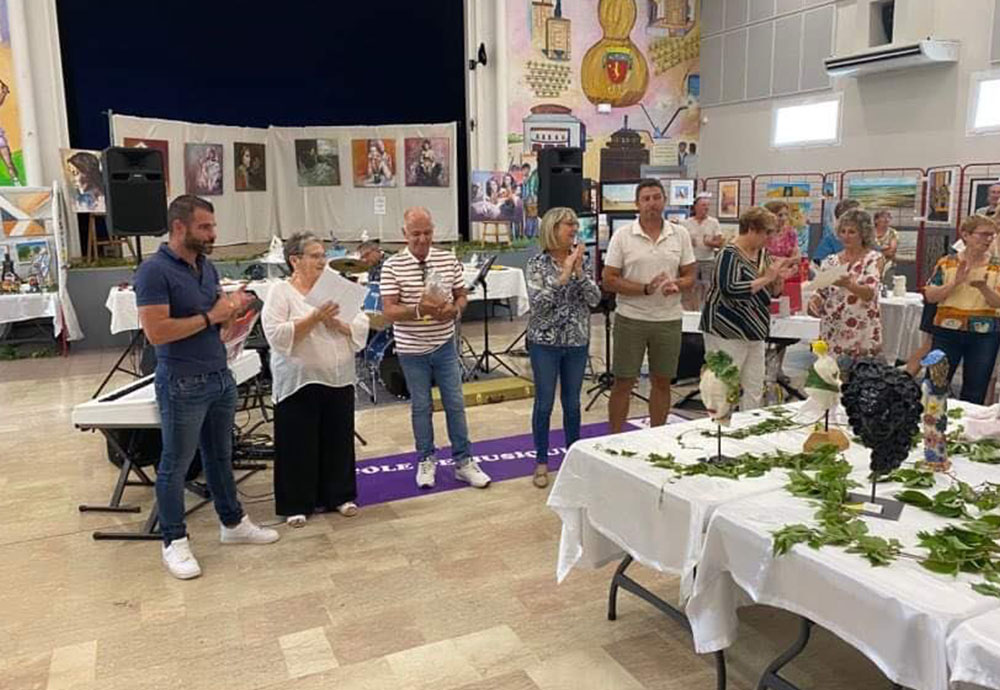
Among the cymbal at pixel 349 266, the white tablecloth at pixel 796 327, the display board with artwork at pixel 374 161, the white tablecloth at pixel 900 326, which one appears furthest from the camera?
the display board with artwork at pixel 374 161

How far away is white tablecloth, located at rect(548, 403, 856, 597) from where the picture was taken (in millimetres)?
2229

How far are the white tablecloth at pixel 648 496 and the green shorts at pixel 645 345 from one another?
122cm

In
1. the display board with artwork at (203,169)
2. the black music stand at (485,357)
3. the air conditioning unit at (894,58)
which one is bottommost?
the black music stand at (485,357)

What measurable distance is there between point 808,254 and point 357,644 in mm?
8953

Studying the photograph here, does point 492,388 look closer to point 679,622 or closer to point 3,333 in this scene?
point 679,622

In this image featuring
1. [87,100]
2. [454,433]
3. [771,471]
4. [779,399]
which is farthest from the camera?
[87,100]

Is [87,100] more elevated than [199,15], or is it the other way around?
[199,15]

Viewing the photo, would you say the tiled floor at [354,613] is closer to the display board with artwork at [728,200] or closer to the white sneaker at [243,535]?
the white sneaker at [243,535]

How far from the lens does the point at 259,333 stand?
21.1 ft

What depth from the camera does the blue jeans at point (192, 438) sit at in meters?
3.19

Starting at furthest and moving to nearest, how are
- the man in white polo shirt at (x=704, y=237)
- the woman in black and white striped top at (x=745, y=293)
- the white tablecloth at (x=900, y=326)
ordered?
1. the man in white polo shirt at (x=704, y=237)
2. the white tablecloth at (x=900, y=326)
3. the woman in black and white striped top at (x=745, y=293)

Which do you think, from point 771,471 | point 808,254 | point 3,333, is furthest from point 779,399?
point 3,333

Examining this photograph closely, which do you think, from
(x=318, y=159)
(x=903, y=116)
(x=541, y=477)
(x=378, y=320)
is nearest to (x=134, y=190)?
(x=378, y=320)

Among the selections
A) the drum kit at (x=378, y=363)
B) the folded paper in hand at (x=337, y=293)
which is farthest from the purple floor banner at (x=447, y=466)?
the drum kit at (x=378, y=363)
